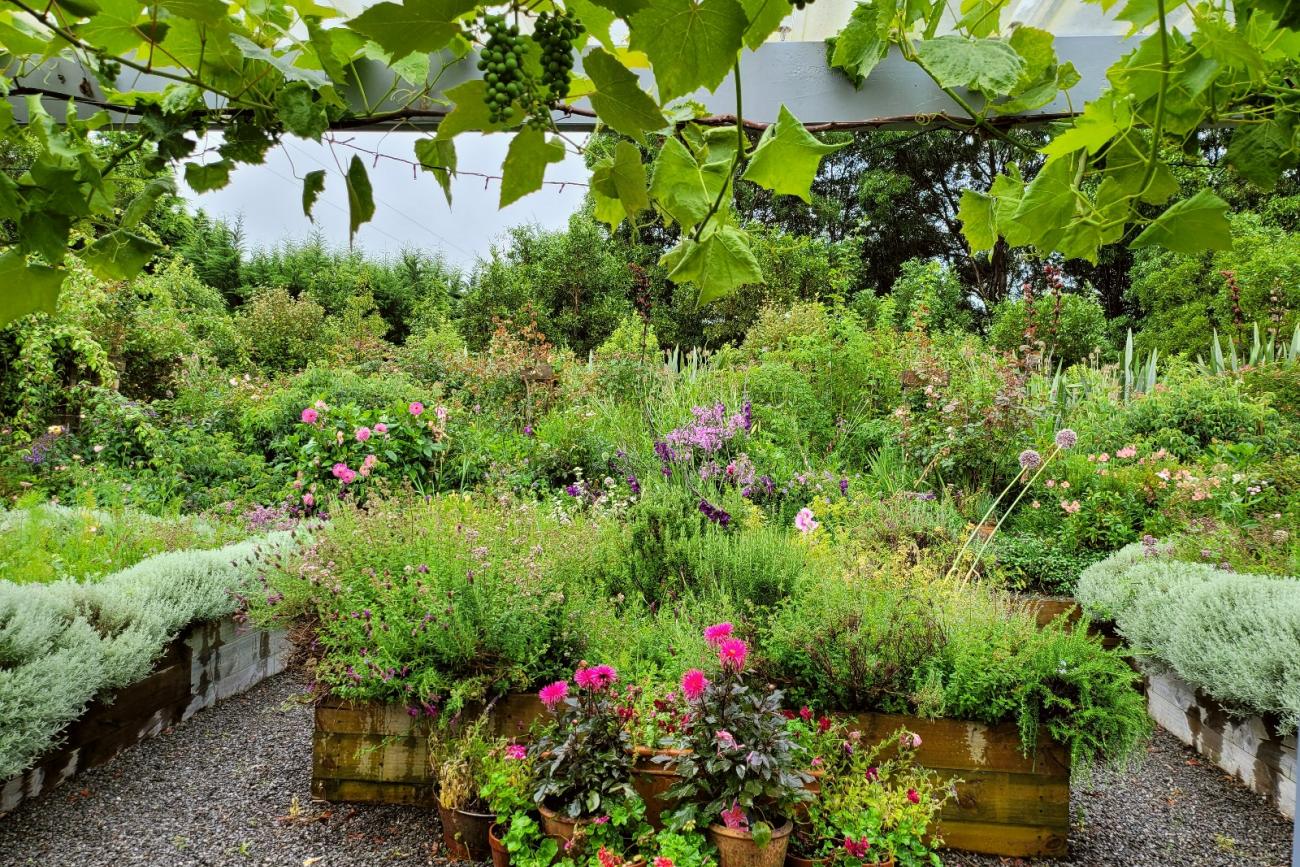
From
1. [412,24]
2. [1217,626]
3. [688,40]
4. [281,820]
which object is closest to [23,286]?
[412,24]

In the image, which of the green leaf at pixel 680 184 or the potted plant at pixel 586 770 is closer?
the green leaf at pixel 680 184

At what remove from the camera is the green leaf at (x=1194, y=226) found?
582mm

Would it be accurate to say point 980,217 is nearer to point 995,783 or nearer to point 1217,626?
point 995,783

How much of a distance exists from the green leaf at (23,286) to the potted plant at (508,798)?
1.51 meters

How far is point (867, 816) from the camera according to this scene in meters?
1.73

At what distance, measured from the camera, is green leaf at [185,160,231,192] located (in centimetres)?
60

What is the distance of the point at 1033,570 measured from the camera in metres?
3.84

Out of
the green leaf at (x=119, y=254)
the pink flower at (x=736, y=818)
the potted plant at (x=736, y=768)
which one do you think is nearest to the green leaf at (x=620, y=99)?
the green leaf at (x=119, y=254)

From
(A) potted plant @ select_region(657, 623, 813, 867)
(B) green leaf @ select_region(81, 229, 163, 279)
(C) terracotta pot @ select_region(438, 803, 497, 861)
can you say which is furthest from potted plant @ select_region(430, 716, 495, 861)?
(B) green leaf @ select_region(81, 229, 163, 279)

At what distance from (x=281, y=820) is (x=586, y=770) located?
3.43 ft

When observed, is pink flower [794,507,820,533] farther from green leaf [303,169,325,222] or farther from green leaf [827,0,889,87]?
A: green leaf [303,169,325,222]

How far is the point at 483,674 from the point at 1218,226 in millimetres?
1967

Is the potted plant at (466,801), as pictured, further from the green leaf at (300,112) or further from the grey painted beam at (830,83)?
the green leaf at (300,112)

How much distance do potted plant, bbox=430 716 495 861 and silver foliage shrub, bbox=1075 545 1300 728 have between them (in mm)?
2164
